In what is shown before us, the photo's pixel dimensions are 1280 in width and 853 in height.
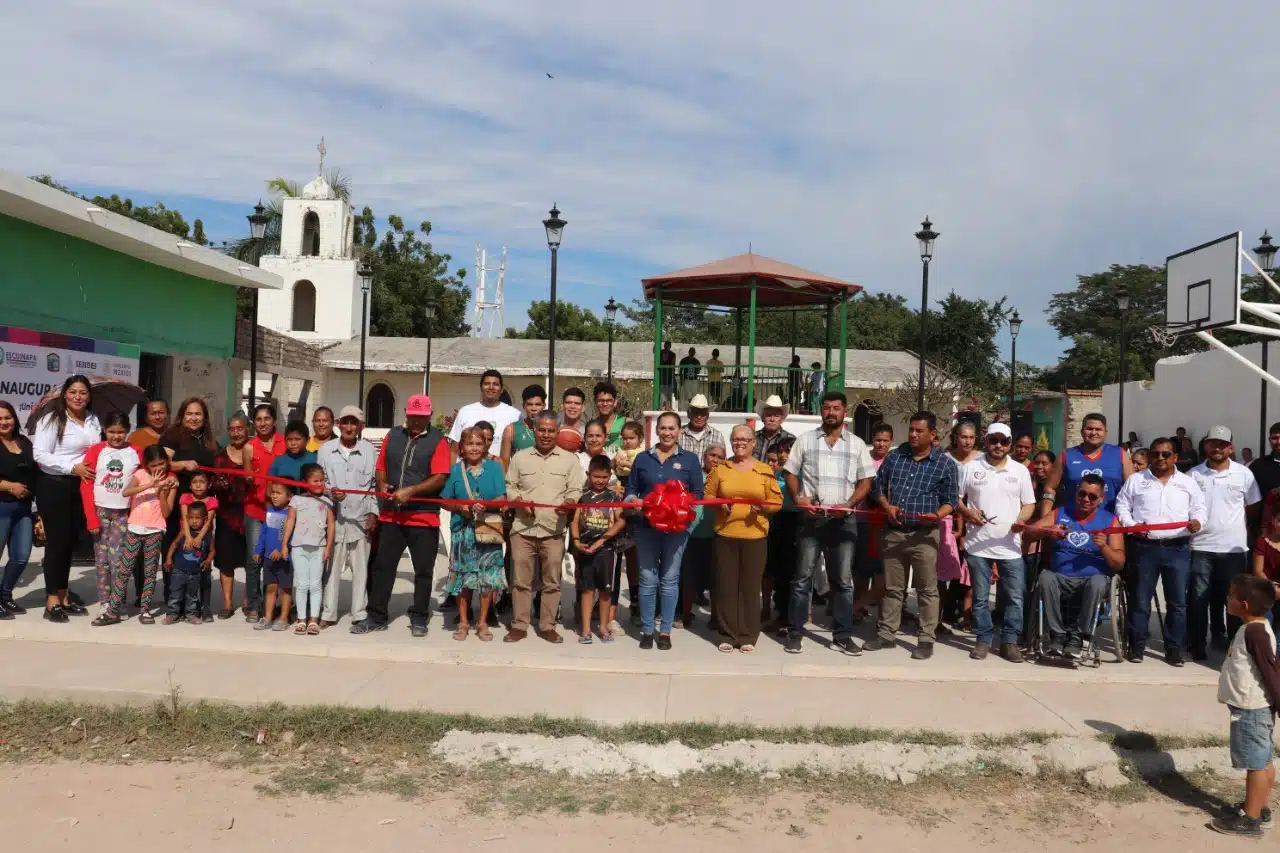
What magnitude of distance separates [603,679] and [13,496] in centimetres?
468

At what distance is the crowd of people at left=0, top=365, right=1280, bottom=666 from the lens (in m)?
7.17

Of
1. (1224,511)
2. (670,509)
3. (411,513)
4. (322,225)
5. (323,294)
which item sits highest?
(322,225)

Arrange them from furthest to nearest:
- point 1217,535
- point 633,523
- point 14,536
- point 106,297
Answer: point 106,297 < point 633,523 < point 14,536 < point 1217,535

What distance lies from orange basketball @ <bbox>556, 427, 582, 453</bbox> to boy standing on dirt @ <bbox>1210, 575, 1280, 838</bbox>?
4615 millimetres

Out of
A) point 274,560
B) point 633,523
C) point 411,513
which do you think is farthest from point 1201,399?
point 274,560

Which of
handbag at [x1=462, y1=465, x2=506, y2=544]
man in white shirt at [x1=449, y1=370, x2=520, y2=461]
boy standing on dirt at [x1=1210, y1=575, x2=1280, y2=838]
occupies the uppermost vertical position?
man in white shirt at [x1=449, y1=370, x2=520, y2=461]

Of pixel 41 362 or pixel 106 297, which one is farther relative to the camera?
pixel 106 297

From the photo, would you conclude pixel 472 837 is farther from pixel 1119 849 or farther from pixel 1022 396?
pixel 1022 396

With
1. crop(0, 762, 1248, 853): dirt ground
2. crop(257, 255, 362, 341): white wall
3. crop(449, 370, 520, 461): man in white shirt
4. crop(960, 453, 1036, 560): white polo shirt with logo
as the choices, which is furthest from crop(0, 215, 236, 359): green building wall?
crop(257, 255, 362, 341): white wall

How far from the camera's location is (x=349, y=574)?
9.81 meters

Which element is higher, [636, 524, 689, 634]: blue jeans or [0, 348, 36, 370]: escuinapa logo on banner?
[0, 348, 36, 370]: escuinapa logo on banner

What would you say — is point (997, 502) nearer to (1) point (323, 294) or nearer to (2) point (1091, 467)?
(2) point (1091, 467)

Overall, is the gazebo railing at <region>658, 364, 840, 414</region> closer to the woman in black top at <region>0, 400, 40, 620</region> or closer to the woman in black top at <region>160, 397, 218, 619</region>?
the woman in black top at <region>160, 397, 218, 619</region>

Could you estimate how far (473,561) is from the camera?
738 cm
